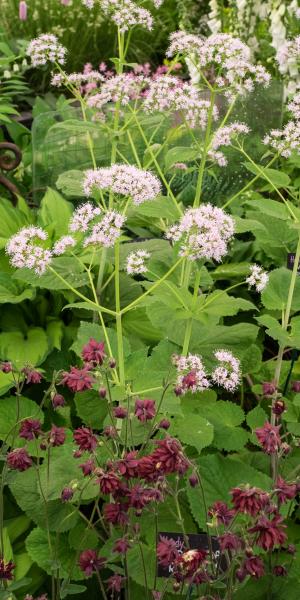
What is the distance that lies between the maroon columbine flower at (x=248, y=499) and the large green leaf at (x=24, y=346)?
4.65 feet

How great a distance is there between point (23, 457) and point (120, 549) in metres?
0.23

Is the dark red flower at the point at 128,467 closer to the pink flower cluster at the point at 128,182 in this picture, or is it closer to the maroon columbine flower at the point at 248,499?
the maroon columbine flower at the point at 248,499

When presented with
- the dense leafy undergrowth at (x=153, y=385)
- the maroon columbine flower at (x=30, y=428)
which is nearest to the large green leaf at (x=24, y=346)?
the dense leafy undergrowth at (x=153, y=385)

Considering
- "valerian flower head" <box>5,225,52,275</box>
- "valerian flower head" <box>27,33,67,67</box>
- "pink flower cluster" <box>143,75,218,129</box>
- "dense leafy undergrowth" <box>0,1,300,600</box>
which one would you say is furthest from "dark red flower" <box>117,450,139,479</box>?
"valerian flower head" <box>27,33,67,67</box>

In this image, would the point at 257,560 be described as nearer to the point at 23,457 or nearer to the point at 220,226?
the point at 23,457

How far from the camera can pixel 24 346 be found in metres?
2.54

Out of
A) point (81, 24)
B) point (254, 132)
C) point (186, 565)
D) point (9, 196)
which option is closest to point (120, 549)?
point (186, 565)

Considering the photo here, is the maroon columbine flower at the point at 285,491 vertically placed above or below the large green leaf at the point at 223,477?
above

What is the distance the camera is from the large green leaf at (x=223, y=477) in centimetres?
185

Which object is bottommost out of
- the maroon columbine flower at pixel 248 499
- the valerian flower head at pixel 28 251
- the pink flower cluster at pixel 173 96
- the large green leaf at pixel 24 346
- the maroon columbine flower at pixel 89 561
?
the large green leaf at pixel 24 346

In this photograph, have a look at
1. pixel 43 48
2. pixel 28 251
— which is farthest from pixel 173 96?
pixel 28 251

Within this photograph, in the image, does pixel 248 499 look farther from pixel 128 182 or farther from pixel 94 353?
pixel 128 182

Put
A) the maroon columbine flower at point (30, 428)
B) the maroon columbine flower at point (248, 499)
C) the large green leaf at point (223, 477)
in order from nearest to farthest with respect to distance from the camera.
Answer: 1. the maroon columbine flower at point (248, 499)
2. the maroon columbine flower at point (30, 428)
3. the large green leaf at point (223, 477)

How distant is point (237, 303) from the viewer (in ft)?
6.30
